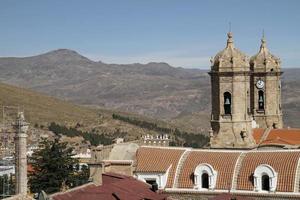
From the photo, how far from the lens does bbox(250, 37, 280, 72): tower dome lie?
53875 mm

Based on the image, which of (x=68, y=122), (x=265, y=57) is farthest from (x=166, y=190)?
(x=68, y=122)

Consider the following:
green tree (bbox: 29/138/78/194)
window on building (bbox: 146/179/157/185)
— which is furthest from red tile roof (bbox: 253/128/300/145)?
green tree (bbox: 29/138/78/194)

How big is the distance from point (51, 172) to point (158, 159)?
14.0m

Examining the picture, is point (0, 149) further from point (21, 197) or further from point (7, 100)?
point (7, 100)

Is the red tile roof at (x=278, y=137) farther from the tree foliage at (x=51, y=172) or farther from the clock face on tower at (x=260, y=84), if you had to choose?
the tree foliage at (x=51, y=172)

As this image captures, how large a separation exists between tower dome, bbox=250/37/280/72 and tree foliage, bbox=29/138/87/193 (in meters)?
17.9

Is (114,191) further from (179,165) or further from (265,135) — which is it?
(265,135)

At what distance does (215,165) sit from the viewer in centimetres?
3434

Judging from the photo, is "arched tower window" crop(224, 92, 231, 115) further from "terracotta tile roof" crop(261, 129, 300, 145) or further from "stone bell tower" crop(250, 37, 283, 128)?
"stone bell tower" crop(250, 37, 283, 128)

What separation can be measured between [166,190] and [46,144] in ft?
63.8

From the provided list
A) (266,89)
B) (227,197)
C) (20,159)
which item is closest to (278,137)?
(266,89)

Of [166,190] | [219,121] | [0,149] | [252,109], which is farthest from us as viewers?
[0,149]

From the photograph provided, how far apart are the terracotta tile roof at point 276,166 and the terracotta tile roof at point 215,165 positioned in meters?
0.64

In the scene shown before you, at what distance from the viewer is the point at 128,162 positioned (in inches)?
1393
